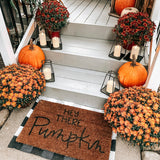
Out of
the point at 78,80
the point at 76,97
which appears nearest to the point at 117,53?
the point at 78,80

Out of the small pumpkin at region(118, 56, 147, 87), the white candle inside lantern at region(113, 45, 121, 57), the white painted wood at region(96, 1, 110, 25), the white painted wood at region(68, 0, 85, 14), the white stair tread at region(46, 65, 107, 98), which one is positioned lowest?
the white stair tread at region(46, 65, 107, 98)

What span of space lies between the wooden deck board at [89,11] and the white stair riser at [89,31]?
79 mm

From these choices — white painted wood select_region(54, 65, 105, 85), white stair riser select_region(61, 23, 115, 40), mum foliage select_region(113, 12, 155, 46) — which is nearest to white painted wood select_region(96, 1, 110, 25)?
white stair riser select_region(61, 23, 115, 40)

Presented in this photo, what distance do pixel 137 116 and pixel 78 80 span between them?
2.65ft

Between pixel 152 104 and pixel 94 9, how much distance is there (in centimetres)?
202

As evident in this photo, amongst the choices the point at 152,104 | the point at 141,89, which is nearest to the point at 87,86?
the point at 141,89

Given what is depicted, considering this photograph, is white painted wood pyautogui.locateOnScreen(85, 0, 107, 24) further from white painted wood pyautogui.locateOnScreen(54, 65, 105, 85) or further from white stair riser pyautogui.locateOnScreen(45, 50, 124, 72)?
white painted wood pyautogui.locateOnScreen(54, 65, 105, 85)

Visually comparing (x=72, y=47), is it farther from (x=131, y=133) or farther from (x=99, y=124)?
(x=131, y=133)

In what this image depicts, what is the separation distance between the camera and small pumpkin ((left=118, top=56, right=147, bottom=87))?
1506mm

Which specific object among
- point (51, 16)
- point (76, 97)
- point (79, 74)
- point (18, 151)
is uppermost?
point (51, 16)

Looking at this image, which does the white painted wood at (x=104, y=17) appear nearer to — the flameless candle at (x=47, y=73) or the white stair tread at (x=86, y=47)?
the white stair tread at (x=86, y=47)

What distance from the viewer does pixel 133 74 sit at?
4.94 ft

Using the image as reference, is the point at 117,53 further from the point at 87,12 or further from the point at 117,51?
the point at 87,12

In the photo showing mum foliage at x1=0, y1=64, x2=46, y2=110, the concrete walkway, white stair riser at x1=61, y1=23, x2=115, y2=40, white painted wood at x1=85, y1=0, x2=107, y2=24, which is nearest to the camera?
the concrete walkway
